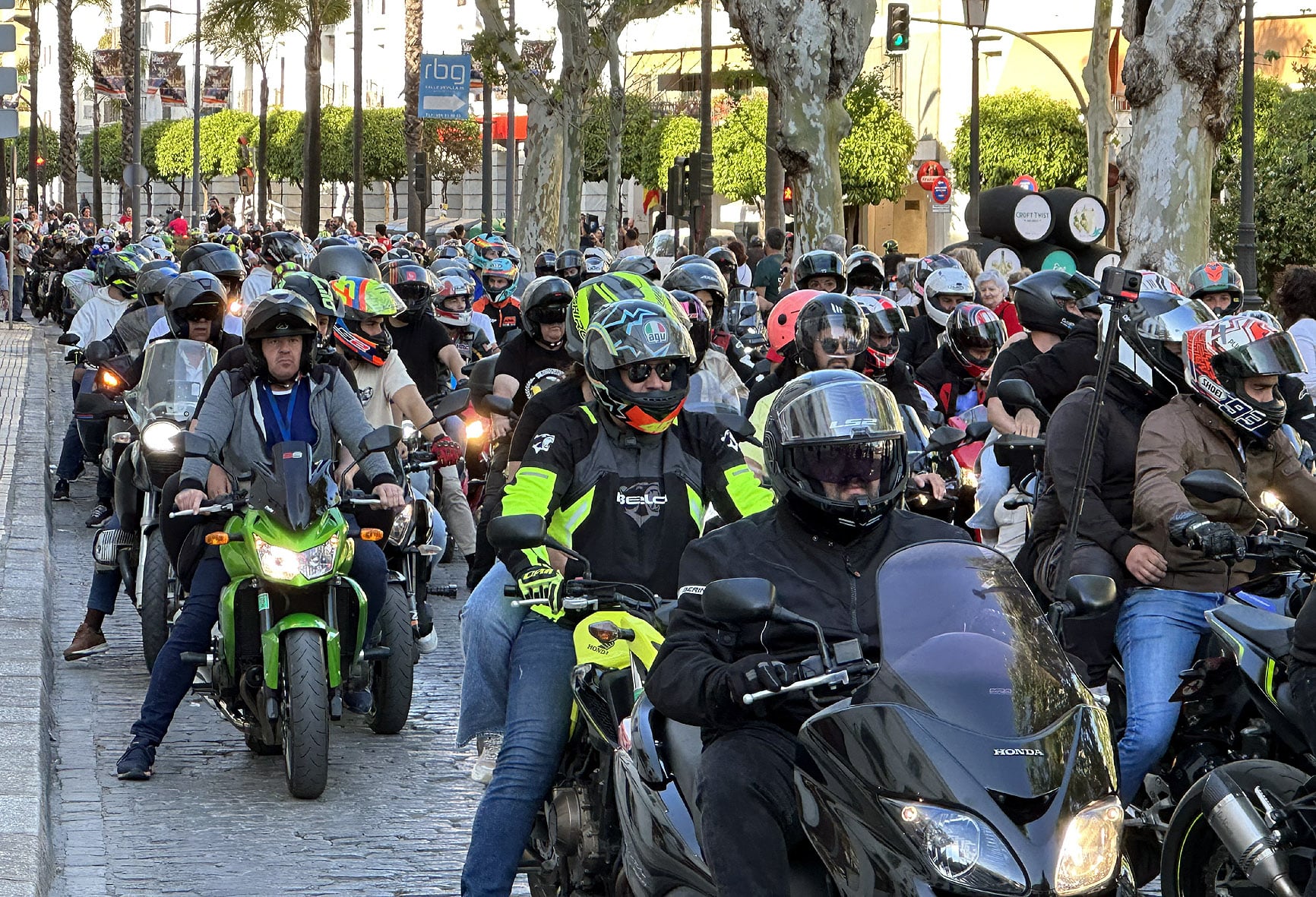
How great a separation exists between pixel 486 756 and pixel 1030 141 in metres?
55.5

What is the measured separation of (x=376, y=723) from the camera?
777 cm

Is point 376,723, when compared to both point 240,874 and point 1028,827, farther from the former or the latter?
point 1028,827

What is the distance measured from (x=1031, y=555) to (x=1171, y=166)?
917cm

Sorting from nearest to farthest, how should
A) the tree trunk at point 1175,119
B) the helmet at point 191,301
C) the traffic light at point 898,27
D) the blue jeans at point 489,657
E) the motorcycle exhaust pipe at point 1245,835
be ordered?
the motorcycle exhaust pipe at point 1245,835 → the blue jeans at point 489,657 → the helmet at point 191,301 → the tree trunk at point 1175,119 → the traffic light at point 898,27

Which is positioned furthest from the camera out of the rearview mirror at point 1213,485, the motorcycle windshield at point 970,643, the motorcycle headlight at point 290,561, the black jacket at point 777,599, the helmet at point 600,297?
the motorcycle headlight at point 290,561

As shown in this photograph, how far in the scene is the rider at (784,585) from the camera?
3.64 metres

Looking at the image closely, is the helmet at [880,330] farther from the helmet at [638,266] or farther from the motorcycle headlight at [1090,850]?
the motorcycle headlight at [1090,850]

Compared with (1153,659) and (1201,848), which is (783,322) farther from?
(1201,848)

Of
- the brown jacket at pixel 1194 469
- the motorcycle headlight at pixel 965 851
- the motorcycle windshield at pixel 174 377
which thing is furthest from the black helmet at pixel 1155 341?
the motorcycle windshield at pixel 174 377

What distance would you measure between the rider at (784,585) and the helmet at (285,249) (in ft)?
44.1

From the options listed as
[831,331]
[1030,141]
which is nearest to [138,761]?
[831,331]

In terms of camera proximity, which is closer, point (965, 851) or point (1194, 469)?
point (965, 851)

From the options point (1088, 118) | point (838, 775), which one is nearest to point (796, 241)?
point (1088, 118)

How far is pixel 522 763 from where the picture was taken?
16.2ft
